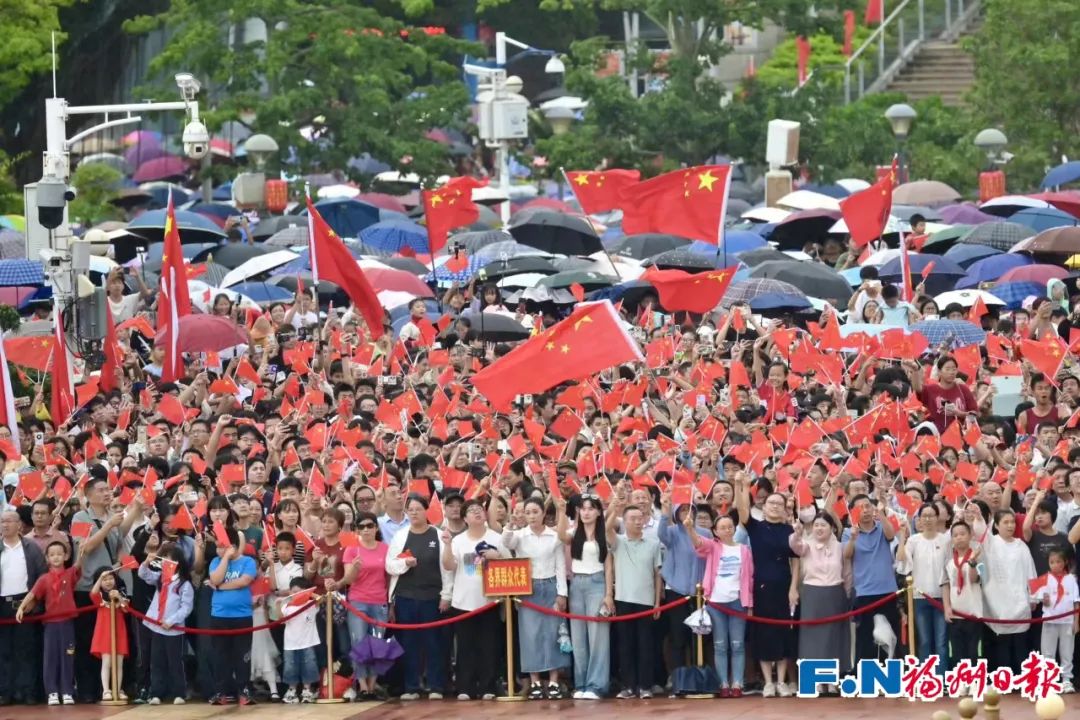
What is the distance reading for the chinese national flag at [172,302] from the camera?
25.9 metres

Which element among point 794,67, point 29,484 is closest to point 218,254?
point 29,484

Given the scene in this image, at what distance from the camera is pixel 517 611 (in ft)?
65.4

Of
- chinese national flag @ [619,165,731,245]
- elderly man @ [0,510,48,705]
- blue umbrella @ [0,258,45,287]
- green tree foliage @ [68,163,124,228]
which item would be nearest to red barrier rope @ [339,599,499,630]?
elderly man @ [0,510,48,705]

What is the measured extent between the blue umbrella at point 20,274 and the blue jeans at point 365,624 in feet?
35.4

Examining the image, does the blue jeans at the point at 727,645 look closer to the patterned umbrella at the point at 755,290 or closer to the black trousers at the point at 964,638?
the black trousers at the point at 964,638

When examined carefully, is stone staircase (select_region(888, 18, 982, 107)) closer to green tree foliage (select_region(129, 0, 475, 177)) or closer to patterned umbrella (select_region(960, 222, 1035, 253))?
green tree foliage (select_region(129, 0, 475, 177))

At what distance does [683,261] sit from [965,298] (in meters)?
4.08

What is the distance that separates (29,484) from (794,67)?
44645mm

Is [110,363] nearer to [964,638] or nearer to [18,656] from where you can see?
[18,656]

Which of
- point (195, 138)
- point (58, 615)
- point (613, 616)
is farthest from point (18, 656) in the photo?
point (195, 138)

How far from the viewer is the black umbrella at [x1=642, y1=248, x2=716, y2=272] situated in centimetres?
3123

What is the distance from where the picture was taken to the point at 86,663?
20.4 m

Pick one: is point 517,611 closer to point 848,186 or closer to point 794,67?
point 848,186

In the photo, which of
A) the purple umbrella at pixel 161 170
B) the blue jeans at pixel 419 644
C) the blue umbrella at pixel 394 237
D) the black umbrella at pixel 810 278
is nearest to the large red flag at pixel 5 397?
the blue jeans at pixel 419 644
